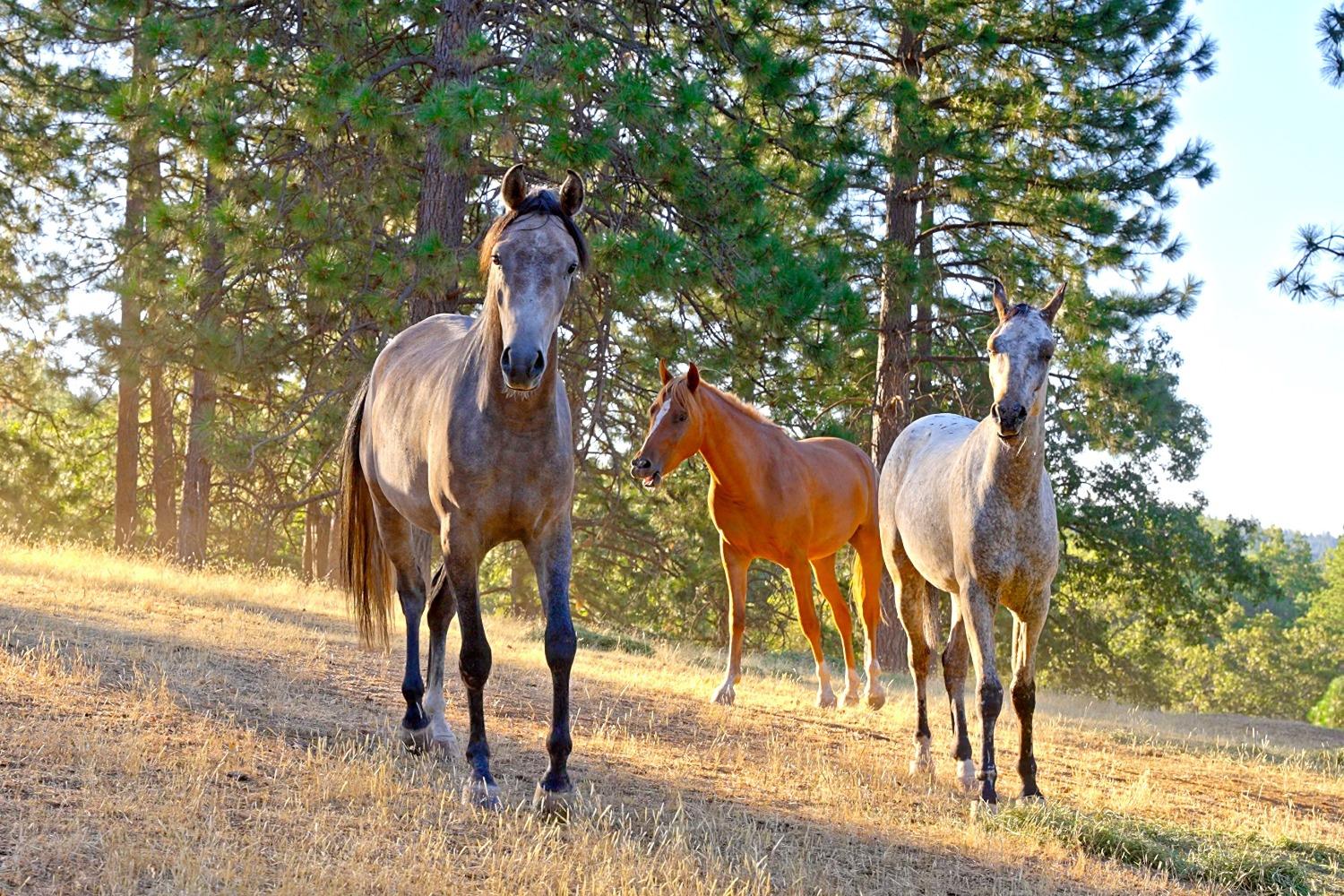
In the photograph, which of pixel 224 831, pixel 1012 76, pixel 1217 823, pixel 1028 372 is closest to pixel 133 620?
pixel 224 831

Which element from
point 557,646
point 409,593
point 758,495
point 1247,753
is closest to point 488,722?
point 409,593

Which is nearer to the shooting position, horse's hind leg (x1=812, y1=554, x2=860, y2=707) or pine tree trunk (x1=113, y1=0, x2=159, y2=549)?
horse's hind leg (x1=812, y1=554, x2=860, y2=707)

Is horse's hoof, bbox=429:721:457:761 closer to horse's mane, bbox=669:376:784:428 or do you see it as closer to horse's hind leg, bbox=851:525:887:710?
horse's mane, bbox=669:376:784:428

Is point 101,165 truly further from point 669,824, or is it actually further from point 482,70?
point 669,824

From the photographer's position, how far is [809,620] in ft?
32.6

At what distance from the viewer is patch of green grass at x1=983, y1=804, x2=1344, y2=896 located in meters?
4.80

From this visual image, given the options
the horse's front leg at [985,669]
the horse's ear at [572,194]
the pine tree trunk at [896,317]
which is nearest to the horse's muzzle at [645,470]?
the horse's front leg at [985,669]

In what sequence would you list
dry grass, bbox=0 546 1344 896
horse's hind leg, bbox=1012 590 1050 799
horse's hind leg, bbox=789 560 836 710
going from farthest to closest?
1. horse's hind leg, bbox=789 560 836 710
2. horse's hind leg, bbox=1012 590 1050 799
3. dry grass, bbox=0 546 1344 896

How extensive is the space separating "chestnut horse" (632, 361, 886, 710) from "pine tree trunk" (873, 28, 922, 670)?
13.9 ft

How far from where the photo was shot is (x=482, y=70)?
11.5 meters

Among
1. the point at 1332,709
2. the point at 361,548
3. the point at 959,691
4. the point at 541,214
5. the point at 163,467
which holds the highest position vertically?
the point at 541,214

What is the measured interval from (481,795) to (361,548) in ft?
8.58

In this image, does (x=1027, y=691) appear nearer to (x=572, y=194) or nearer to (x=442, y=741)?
(x=442, y=741)

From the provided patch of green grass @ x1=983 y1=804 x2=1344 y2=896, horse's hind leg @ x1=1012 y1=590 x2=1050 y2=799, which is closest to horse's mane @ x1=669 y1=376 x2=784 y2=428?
horse's hind leg @ x1=1012 y1=590 x2=1050 y2=799
